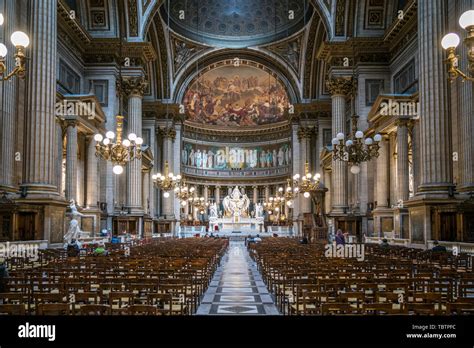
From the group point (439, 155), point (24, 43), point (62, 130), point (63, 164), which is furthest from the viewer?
point (63, 164)

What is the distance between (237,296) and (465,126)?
12.1 m

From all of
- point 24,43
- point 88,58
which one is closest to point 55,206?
point 24,43

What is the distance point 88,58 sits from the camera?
33531 mm

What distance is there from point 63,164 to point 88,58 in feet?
23.7

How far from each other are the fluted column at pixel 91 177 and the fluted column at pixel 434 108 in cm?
1957

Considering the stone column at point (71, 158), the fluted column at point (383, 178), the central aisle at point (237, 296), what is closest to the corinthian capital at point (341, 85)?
the fluted column at point (383, 178)

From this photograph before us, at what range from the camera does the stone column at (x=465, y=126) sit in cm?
1924

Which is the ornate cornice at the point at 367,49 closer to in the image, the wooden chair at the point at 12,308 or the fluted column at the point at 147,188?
the fluted column at the point at 147,188

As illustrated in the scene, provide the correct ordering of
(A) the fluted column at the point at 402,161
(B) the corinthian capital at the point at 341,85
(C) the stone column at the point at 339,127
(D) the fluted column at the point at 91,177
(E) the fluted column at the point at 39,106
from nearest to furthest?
(E) the fluted column at the point at 39,106
(A) the fluted column at the point at 402,161
(D) the fluted column at the point at 91,177
(B) the corinthian capital at the point at 341,85
(C) the stone column at the point at 339,127

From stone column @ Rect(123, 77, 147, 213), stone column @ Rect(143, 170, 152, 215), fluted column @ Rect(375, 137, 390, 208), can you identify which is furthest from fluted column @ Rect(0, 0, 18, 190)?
stone column @ Rect(143, 170, 152, 215)

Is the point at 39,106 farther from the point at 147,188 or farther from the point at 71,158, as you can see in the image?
the point at 147,188

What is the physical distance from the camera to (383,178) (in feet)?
101

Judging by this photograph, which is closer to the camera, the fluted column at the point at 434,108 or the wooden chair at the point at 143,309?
the wooden chair at the point at 143,309
